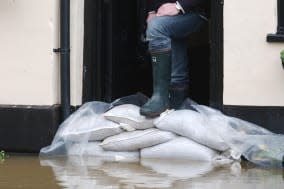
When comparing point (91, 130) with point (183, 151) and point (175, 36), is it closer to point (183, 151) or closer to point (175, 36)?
point (183, 151)

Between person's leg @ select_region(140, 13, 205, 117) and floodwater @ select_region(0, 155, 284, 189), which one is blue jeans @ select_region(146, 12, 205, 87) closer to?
person's leg @ select_region(140, 13, 205, 117)

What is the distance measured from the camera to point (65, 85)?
6.63 m

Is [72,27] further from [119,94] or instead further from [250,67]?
[250,67]

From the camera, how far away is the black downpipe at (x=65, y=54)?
260 inches

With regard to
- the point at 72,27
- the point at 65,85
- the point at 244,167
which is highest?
the point at 72,27

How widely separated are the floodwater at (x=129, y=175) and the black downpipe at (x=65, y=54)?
59 centimetres

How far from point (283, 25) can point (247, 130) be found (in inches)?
38.8

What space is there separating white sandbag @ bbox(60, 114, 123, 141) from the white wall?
107 centimetres

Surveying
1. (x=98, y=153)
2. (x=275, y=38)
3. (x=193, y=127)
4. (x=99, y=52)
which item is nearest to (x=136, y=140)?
(x=98, y=153)

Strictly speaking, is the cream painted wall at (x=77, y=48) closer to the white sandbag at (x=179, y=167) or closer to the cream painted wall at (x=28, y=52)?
the cream painted wall at (x=28, y=52)

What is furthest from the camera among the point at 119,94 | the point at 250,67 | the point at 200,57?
the point at 200,57

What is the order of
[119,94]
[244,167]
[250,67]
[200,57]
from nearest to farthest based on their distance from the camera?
[244,167]
[250,67]
[119,94]
[200,57]

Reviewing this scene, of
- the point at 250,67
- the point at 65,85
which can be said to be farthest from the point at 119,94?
the point at 250,67

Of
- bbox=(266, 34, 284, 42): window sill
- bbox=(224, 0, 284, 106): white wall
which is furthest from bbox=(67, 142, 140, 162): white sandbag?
bbox=(266, 34, 284, 42): window sill
